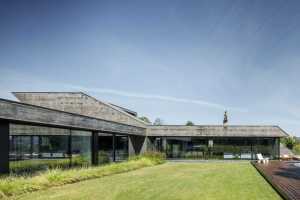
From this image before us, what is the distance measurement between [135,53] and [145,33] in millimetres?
3480

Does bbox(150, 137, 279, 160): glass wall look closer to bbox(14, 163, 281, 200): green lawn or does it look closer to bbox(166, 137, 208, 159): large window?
bbox(166, 137, 208, 159): large window

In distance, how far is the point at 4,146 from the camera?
13.0 m

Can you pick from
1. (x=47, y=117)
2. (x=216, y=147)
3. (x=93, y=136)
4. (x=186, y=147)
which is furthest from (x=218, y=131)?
(x=47, y=117)

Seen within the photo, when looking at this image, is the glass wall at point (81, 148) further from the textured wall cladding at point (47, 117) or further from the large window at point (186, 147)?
the large window at point (186, 147)

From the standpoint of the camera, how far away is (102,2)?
19781mm

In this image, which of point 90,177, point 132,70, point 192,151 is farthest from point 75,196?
point 192,151

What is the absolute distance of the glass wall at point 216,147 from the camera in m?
36.9

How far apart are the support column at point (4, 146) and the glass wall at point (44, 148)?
0.74 m

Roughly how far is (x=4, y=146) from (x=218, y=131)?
27.1 m

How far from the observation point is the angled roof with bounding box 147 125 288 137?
1425 inches

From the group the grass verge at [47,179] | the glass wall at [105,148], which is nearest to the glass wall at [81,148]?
the grass verge at [47,179]

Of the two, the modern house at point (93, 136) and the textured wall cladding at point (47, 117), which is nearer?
the textured wall cladding at point (47, 117)

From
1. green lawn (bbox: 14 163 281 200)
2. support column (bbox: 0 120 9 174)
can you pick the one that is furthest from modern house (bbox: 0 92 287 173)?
green lawn (bbox: 14 163 281 200)

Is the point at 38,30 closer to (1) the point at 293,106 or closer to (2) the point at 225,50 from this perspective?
(2) the point at 225,50
